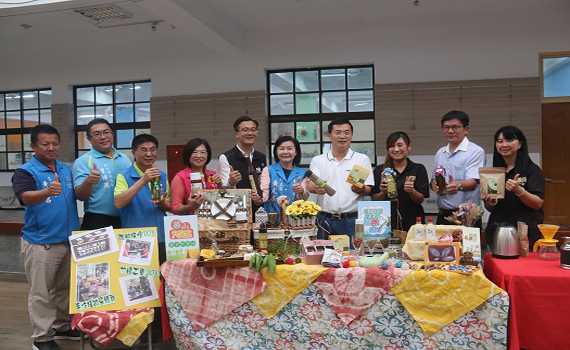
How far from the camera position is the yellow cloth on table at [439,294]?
89.5 inches

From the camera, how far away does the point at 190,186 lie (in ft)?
10.4

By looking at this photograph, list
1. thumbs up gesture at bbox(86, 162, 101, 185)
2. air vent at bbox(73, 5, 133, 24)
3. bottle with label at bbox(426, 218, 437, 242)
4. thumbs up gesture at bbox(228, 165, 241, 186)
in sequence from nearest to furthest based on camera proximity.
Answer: bottle with label at bbox(426, 218, 437, 242)
thumbs up gesture at bbox(86, 162, 101, 185)
thumbs up gesture at bbox(228, 165, 241, 186)
air vent at bbox(73, 5, 133, 24)

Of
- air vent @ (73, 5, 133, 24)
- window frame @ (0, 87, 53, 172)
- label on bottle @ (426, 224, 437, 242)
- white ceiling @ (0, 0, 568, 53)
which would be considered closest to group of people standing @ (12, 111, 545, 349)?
label on bottle @ (426, 224, 437, 242)

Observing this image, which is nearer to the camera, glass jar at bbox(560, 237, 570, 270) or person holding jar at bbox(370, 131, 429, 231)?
glass jar at bbox(560, 237, 570, 270)

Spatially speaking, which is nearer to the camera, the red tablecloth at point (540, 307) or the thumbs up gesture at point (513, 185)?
the red tablecloth at point (540, 307)

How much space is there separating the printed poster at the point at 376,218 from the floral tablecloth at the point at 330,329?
1.79 feet

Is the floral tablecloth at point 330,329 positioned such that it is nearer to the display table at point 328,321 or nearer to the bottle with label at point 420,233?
the display table at point 328,321

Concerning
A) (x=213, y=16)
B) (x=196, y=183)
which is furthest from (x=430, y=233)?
(x=213, y=16)

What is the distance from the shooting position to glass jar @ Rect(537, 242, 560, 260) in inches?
103

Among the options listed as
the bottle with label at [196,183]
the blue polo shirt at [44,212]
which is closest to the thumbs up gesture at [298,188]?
the bottle with label at [196,183]

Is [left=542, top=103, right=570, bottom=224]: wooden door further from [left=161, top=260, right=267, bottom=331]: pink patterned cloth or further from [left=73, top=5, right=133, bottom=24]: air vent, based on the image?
[left=73, top=5, right=133, bottom=24]: air vent

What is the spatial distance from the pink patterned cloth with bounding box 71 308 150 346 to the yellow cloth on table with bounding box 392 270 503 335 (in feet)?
5.24

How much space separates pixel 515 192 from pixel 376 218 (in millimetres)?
862

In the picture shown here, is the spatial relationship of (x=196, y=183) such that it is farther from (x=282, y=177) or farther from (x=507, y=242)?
(x=507, y=242)
